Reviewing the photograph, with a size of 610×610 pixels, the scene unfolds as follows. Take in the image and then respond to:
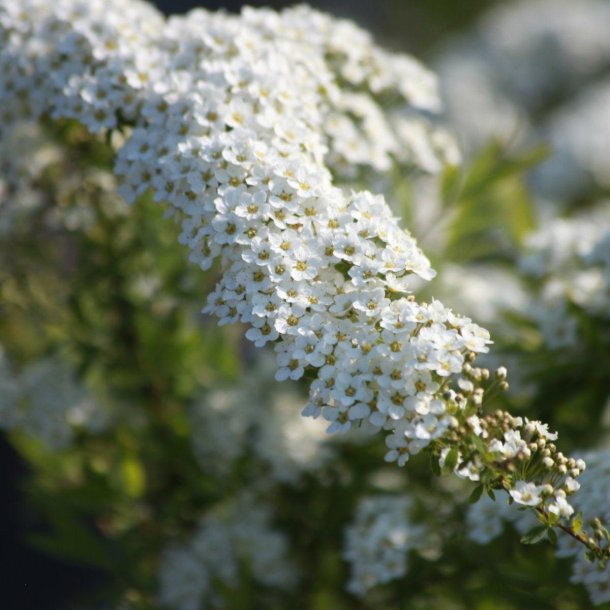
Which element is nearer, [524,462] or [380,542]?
[524,462]

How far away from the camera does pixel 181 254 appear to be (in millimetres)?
2516

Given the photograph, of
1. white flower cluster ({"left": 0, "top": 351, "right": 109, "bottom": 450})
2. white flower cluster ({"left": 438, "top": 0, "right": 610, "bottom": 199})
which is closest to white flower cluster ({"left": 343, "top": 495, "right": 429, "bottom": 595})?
white flower cluster ({"left": 0, "top": 351, "right": 109, "bottom": 450})

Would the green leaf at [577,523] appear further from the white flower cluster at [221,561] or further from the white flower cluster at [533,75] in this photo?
the white flower cluster at [533,75]

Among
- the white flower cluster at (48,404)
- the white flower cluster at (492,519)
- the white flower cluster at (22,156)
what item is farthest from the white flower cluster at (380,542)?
the white flower cluster at (22,156)

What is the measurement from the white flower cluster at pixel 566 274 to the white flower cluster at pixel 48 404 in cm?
142

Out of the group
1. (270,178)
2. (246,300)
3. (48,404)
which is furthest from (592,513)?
(48,404)

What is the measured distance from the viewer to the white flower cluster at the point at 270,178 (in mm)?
1472

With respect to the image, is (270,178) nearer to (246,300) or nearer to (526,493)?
(246,300)

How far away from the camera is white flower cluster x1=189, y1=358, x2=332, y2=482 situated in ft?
8.36

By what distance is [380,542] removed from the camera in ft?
7.11

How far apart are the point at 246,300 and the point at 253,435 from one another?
1.25 m

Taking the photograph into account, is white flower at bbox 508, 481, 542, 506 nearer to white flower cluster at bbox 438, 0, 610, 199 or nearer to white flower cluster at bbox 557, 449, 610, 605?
white flower cluster at bbox 557, 449, 610, 605

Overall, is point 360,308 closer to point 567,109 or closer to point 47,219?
point 47,219

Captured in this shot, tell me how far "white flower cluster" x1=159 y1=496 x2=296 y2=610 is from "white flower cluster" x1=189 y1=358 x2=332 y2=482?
0.17 meters
